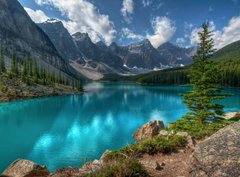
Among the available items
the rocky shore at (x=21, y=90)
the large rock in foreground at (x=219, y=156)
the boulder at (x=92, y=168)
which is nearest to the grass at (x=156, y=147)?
the boulder at (x=92, y=168)

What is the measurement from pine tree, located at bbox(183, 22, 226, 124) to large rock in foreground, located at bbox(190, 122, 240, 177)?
2136cm

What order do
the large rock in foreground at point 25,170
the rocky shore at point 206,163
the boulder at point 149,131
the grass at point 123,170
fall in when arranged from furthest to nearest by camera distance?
the boulder at point 149,131
the large rock in foreground at point 25,170
the grass at point 123,170
the rocky shore at point 206,163

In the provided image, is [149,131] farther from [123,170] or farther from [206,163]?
[206,163]

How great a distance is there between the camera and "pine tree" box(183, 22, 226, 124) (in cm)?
2825

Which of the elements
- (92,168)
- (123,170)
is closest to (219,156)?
(123,170)

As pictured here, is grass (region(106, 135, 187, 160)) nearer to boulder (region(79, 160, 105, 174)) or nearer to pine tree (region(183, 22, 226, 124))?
boulder (region(79, 160, 105, 174))

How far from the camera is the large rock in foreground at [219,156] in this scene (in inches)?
262

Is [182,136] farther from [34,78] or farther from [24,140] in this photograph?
[34,78]

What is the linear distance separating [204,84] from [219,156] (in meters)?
23.6

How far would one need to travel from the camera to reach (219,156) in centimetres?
718

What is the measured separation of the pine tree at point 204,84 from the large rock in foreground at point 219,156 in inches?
841

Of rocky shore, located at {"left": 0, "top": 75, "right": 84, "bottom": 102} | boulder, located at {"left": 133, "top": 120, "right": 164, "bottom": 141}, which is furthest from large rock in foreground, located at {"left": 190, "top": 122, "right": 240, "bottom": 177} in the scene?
rocky shore, located at {"left": 0, "top": 75, "right": 84, "bottom": 102}

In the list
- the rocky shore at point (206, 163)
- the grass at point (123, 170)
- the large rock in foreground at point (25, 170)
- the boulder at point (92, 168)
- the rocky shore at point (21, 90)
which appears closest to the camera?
the rocky shore at point (206, 163)

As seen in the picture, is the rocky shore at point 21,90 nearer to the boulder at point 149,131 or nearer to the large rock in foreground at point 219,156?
the boulder at point 149,131
